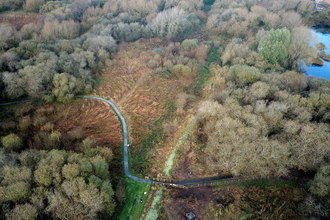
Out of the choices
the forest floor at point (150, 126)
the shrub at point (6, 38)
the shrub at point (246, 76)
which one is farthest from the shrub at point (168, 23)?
the shrub at point (6, 38)

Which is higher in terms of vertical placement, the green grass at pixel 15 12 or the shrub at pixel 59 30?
the green grass at pixel 15 12

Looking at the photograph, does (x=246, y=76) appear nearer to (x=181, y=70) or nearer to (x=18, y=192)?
(x=181, y=70)

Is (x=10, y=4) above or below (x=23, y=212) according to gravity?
above

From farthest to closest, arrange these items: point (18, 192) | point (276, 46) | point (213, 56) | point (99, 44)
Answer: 1. point (213, 56)
2. point (99, 44)
3. point (276, 46)
4. point (18, 192)

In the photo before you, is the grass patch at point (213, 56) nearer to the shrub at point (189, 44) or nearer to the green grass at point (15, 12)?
the shrub at point (189, 44)

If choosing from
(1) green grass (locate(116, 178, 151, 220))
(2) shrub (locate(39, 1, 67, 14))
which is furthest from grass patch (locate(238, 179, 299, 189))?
(2) shrub (locate(39, 1, 67, 14))

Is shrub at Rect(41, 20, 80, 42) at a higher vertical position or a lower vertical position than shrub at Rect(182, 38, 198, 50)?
higher

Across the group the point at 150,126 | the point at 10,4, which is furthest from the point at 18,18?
the point at 150,126

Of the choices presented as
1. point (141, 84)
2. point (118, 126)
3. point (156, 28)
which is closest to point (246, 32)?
point (156, 28)

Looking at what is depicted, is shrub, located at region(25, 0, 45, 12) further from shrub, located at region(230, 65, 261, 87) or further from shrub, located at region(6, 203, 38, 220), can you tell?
shrub, located at region(6, 203, 38, 220)
